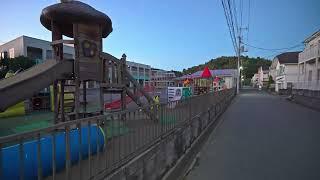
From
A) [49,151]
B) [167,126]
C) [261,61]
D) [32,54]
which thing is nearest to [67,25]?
[167,126]

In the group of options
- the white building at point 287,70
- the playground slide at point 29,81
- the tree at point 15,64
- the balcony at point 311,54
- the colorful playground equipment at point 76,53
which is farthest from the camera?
the white building at point 287,70

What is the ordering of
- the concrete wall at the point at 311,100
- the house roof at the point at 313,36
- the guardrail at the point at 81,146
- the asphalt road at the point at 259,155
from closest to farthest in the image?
the guardrail at the point at 81,146 < the asphalt road at the point at 259,155 < the concrete wall at the point at 311,100 < the house roof at the point at 313,36

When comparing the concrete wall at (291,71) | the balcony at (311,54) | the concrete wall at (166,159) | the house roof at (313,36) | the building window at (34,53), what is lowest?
the concrete wall at (166,159)

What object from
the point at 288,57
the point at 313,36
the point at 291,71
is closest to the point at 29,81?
the point at 313,36

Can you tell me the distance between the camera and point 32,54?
51156 millimetres

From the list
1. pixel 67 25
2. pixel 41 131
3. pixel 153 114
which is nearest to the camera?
pixel 41 131

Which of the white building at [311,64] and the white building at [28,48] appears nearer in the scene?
the white building at [311,64]

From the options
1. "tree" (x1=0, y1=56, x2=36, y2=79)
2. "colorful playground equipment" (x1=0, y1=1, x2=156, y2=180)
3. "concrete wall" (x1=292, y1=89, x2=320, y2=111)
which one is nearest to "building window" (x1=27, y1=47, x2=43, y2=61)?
"tree" (x1=0, y1=56, x2=36, y2=79)

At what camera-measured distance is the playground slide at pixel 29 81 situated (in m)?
7.19

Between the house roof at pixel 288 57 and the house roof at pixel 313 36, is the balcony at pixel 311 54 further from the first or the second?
the house roof at pixel 288 57

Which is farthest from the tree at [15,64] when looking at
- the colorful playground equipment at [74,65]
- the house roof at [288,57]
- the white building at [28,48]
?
the house roof at [288,57]

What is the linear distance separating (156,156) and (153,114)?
1001 millimetres

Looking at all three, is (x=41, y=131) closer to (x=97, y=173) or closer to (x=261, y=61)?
(x=97, y=173)

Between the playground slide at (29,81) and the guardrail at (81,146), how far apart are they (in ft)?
11.4
